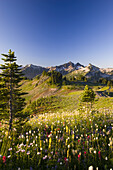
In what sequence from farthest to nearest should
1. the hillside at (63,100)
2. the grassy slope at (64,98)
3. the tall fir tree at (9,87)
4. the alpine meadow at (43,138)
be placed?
1. the hillside at (63,100)
2. the grassy slope at (64,98)
3. the tall fir tree at (9,87)
4. the alpine meadow at (43,138)

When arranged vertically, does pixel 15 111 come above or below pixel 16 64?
below

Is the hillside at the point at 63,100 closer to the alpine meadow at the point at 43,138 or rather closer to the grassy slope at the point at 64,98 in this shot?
the grassy slope at the point at 64,98

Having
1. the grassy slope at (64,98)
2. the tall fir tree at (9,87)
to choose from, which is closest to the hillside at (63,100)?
the grassy slope at (64,98)

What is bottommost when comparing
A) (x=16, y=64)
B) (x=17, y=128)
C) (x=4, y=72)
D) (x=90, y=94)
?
(x=17, y=128)

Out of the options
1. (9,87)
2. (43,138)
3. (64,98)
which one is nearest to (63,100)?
(64,98)

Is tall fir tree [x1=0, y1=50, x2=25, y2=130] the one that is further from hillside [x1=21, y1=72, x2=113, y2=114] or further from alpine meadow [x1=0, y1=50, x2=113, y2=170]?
hillside [x1=21, y1=72, x2=113, y2=114]

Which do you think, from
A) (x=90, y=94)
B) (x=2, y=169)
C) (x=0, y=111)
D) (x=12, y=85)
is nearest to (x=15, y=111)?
(x=0, y=111)

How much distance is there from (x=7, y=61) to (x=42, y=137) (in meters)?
4.73

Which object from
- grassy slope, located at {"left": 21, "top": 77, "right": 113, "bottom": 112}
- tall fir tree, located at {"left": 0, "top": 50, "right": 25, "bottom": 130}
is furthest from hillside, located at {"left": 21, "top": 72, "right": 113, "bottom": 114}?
tall fir tree, located at {"left": 0, "top": 50, "right": 25, "bottom": 130}

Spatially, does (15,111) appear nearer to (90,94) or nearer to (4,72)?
(4,72)

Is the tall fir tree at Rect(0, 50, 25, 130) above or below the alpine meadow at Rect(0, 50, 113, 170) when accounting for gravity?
above

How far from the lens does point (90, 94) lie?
1273 cm

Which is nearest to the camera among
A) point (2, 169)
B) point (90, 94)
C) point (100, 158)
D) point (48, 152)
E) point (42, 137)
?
point (2, 169)

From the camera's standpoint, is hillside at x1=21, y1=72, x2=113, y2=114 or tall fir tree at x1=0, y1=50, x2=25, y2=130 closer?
tall fir tree at x1=0, y1=50, x2=25, y2=130
